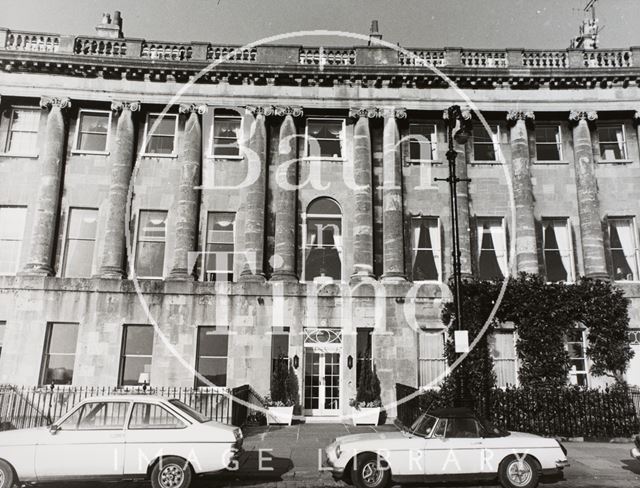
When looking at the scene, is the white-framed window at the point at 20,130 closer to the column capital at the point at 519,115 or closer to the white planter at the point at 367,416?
the white planter at the point at 367,416

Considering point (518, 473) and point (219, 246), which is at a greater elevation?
point (219, 246)

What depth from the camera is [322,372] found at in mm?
20297

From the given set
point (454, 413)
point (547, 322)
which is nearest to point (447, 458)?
point (454, 413)

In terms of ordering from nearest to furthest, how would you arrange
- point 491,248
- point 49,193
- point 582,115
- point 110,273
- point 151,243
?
1. point 110,273
2. point 49,193
3. point 151,243
4. point 491,248
5. point 582,115

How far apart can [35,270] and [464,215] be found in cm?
1716

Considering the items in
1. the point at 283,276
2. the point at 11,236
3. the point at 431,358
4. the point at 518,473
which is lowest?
the point at 518,473

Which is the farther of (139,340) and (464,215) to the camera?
(464,215)

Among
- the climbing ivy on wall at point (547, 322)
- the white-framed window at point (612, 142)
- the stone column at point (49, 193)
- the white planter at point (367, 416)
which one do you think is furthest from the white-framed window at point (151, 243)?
the white-framed window at point (612, 142)

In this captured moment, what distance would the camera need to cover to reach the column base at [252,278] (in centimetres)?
2089

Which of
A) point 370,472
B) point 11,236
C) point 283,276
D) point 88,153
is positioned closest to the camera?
point 370,472

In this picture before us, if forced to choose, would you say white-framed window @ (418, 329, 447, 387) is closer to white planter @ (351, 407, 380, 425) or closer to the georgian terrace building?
the georgian terrace building

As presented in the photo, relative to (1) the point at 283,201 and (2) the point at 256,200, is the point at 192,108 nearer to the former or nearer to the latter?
(2) the point at 256,200

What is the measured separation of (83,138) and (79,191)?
8.16ft

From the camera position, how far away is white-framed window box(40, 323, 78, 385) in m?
20.0
